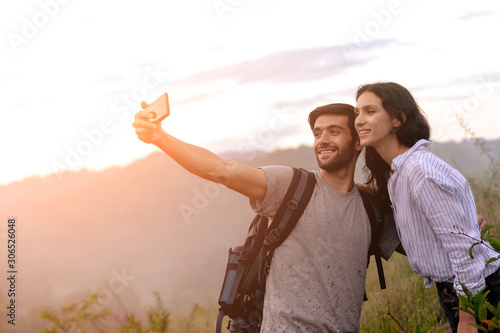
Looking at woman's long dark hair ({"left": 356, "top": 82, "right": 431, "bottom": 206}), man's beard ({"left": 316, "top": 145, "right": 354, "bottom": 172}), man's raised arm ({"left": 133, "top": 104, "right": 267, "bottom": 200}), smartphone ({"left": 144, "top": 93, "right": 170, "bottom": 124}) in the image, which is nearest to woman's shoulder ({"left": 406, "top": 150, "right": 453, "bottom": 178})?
woman's long dark hair ({"left": 356, "top": 82, "right": 431, "bottom": 206})

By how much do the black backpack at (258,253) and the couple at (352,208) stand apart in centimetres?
6

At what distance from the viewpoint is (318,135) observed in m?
3.71

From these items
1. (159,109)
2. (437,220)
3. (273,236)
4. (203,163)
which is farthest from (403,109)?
(159,109)

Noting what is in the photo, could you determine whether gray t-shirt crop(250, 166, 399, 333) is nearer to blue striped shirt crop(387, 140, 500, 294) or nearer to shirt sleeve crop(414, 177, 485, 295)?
blue striped shirt crop(387, 140, 500, 294)

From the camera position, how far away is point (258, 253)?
3531mm

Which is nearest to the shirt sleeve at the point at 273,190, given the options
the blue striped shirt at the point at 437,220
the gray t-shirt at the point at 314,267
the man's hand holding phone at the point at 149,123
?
the gray t-shirt at the point at 314,267

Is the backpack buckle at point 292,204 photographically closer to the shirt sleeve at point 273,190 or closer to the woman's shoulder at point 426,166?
the shirt sleeve at point 273,190

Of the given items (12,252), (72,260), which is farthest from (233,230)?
(12,252)

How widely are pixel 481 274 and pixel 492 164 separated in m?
3.97

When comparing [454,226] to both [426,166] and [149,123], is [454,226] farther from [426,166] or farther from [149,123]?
[149,123]

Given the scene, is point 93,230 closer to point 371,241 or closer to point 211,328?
point 211,328

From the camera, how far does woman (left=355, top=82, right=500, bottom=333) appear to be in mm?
2764

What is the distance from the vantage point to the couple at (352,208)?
9.29ft

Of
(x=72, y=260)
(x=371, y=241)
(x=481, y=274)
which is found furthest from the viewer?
(x=72, y=260)
